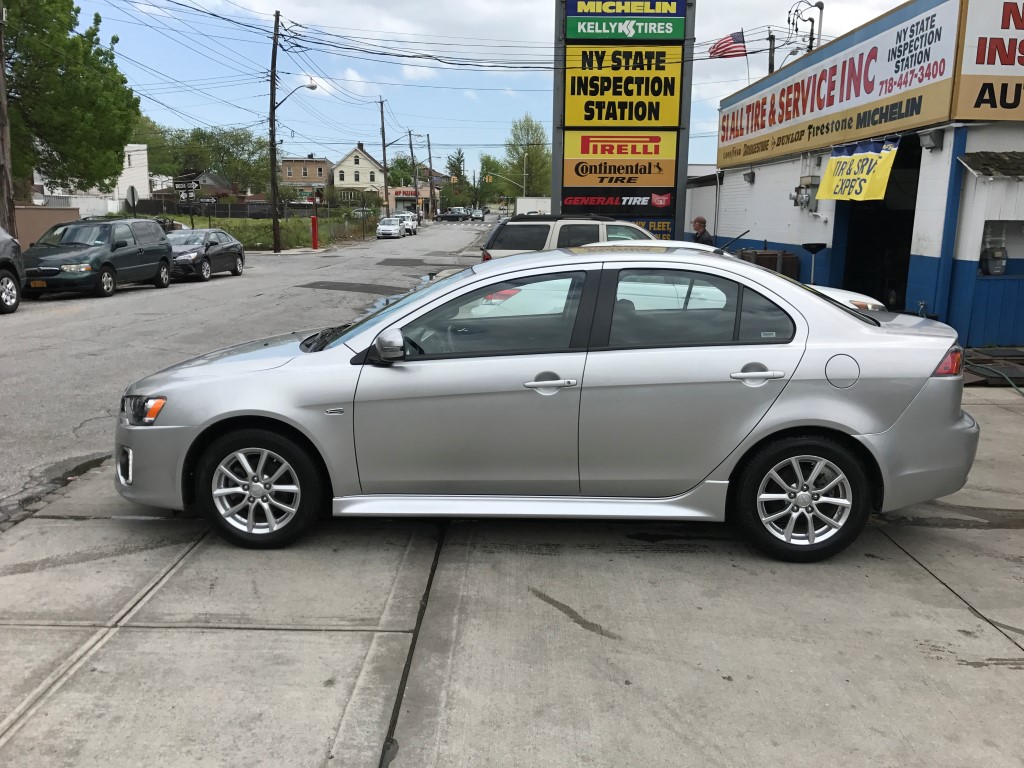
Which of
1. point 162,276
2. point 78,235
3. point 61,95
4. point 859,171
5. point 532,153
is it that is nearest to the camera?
point 859,171

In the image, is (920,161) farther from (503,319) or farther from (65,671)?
(65,671)

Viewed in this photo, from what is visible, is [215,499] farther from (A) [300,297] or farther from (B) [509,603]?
(A) [300,297]

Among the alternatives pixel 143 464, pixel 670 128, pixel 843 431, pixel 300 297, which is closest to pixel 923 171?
pixel 670 128

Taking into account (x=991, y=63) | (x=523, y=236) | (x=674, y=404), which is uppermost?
(x=991, y=63)

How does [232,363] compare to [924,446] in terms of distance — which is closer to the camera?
[924,446]

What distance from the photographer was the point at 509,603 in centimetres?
404

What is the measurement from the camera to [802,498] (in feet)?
14.5

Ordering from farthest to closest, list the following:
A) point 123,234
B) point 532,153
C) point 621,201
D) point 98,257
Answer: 1. point 532,153
2. point 123,234
3. point 98,257
4. point 621,201

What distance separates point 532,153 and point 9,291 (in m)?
82.7

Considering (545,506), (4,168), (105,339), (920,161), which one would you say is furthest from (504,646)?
(4,168)

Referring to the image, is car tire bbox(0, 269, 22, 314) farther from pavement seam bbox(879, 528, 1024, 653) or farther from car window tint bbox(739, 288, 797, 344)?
pavement seam bbox(879, 528, 1024, 653)

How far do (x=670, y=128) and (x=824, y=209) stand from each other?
391cm

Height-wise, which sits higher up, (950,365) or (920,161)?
(920,161)

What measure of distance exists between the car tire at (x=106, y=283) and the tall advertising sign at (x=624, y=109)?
9.69 meters
